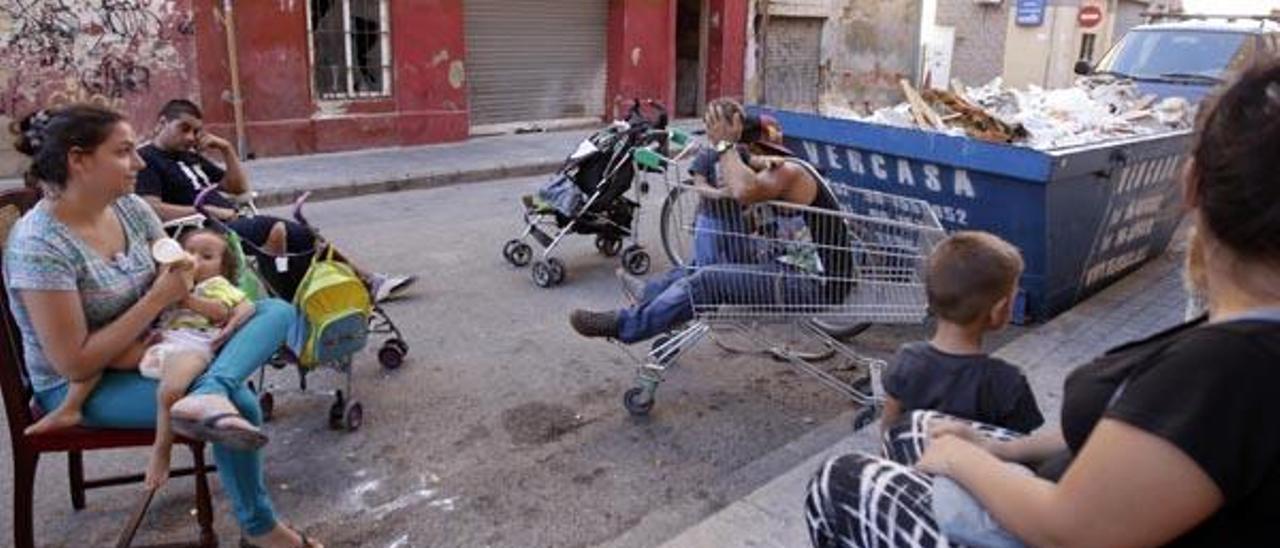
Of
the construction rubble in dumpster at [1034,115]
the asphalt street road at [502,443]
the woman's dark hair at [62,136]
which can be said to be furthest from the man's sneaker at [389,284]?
the construction rubble in dumpster at [1034,115]

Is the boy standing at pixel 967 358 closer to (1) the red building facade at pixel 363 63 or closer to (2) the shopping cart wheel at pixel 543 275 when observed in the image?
(2) the shopping cart wheel at pixel 543 275

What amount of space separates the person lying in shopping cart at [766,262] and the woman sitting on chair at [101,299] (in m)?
1.86

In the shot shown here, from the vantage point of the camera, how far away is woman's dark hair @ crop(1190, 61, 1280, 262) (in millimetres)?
1359

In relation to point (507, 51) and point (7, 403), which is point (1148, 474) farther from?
point (507, 51)

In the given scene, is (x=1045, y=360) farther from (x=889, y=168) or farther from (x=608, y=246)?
(x=608, y=246)

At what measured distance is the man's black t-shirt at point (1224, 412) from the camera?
51.3 inches

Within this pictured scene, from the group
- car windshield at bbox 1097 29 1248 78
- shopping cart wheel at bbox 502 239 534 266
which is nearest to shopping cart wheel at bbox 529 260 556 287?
shopping cart wheel at bbox 502 239 534 266

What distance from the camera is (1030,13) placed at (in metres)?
26.3

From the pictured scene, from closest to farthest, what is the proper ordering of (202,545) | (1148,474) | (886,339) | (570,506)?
(1148,474)
(202,545)
(570,506)
(886,339)

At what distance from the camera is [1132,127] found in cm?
646

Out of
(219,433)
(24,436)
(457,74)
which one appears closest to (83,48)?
(457,74)

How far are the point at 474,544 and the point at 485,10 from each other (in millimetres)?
11476

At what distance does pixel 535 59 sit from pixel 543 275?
344 inches

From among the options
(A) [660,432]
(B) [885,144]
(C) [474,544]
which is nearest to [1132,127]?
(B) [885,144]
